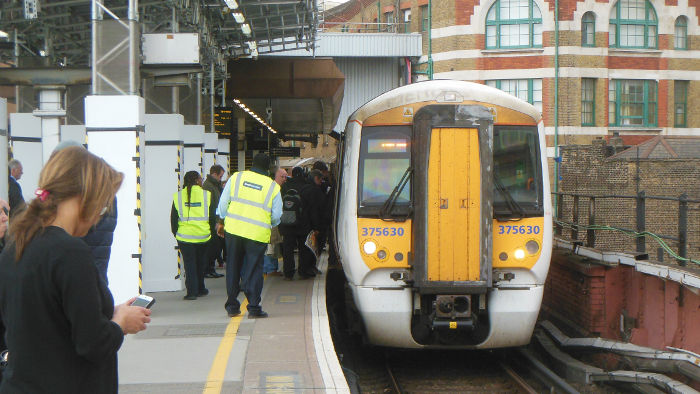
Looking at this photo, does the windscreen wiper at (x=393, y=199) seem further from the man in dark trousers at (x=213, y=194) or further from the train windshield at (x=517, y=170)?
the man in dark trousers at (x=213, y=194)

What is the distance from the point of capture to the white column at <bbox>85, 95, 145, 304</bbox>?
33.7ft

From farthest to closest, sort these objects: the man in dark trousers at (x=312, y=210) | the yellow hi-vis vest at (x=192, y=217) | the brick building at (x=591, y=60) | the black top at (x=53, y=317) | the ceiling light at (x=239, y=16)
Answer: the brick building at (x=591, y=60)
the ceiling light at (x=239, y=16)
the man in dark trousers at (x=312, y=210)
the yellow hi-vis vest at (x=192, y=217)
the black top at (x=53, y=317)

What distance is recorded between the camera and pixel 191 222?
1180 centimetres

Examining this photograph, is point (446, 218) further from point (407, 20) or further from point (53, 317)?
point (407, 20)

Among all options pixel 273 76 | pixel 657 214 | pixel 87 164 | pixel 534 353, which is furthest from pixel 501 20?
pixel 87 164

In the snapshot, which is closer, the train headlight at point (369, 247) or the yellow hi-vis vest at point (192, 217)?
the train headlight at point (369, 247)

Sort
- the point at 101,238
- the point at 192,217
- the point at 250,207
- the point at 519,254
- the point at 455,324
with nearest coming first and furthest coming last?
the point at 101,238
the point at 455,324
the point at 519,254
the point at 250,207
the point at 192,217

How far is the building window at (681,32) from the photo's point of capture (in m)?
39.4

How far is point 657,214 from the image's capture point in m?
26.2

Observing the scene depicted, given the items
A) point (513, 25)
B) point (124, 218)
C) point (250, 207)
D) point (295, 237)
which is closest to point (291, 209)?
point (295, 237)

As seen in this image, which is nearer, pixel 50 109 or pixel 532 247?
pixel 532 247

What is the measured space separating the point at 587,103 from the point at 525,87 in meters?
2.75

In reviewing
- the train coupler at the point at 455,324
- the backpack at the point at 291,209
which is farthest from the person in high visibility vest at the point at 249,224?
the backpack at the point at 291,209

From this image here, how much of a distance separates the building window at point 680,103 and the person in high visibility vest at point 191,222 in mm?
32310
